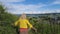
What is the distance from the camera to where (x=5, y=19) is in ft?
23.6

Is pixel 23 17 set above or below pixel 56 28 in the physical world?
above

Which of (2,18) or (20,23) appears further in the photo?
(2,18)

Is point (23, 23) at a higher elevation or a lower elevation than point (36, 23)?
higher

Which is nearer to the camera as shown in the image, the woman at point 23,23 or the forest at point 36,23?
the woman at point 23,23

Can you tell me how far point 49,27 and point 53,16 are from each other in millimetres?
616

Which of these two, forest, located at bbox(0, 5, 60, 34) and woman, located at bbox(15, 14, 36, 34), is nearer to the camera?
woman, located at bbox(15, 14, 36, 34)

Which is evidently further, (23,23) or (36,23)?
(36,23)

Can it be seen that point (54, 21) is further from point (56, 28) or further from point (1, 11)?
point (1, 11)

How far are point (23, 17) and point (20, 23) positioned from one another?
200mm

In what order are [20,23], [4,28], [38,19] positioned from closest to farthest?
[20,23], [4,28], [38,19]

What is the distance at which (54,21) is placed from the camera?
7598mm

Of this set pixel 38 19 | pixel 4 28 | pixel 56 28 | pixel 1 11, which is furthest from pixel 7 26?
pixel 56 28

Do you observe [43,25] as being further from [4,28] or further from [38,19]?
[4,28]

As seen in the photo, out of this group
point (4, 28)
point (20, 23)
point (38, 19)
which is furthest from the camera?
point (38, 19)
